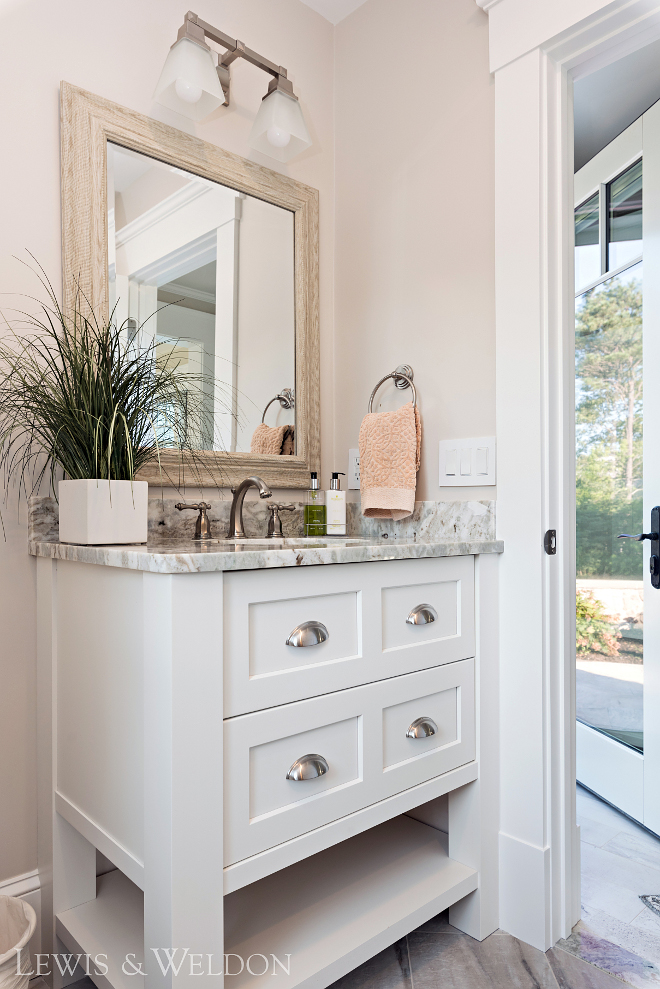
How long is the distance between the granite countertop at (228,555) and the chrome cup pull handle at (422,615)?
11cm

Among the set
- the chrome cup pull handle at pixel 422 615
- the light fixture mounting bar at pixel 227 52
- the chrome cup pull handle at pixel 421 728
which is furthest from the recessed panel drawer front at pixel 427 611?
the light fixture mounting bar at pixel 227 52

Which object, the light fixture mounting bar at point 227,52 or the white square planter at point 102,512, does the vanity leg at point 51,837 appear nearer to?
the white square planter at point 102,512

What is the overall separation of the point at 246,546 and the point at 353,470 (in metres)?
0.68

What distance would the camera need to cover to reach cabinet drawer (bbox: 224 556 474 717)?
3.15 feet

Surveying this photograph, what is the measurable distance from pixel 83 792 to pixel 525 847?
0.94 metres

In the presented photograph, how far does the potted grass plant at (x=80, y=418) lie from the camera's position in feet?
3.81

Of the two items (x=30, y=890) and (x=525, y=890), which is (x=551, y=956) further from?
(x=30, y=890)

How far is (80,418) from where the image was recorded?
3.89 ft

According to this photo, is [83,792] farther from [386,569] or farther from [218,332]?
[218,332]

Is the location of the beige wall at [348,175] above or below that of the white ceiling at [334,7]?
below

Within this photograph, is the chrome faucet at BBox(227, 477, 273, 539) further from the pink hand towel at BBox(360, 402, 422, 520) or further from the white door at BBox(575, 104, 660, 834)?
the white door at BBox(575, 104, 660, 834)

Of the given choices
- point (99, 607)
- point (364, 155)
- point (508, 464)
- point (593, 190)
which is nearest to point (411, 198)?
point (364, 155)

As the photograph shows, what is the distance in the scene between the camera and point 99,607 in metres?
1.08

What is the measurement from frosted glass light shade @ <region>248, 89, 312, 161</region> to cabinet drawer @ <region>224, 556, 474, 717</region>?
1184 mm
